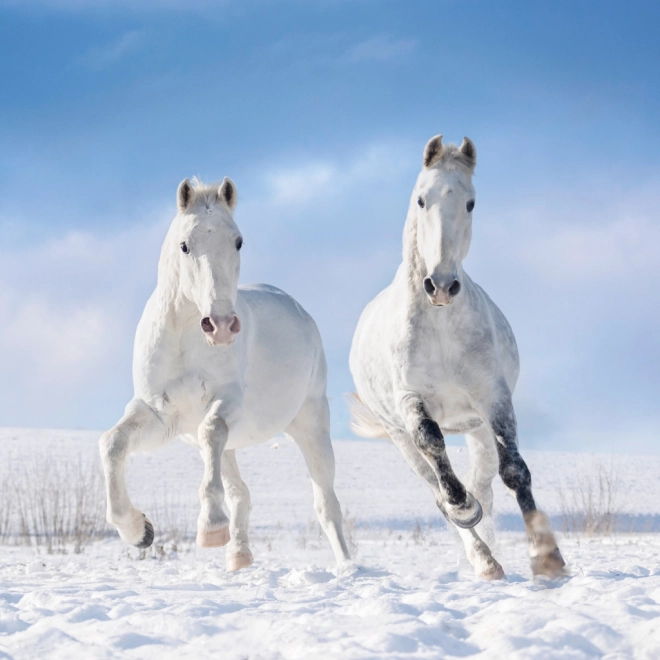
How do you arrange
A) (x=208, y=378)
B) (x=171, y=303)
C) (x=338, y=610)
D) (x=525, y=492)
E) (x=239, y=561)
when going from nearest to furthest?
(x=338, y=610) → (x=525, y=492) → (x=208, y=378) → (x=171, y=303) → (x=239, y=561)

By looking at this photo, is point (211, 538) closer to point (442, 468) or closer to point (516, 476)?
point (442, 468)

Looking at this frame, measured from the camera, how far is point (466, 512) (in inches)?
210

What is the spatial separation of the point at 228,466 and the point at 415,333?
116 inches

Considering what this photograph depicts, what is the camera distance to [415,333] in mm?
5738

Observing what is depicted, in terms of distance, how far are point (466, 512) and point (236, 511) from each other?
9.96ft

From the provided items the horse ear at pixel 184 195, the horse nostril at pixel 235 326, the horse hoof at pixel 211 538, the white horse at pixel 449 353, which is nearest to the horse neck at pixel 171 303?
the horse ear at pixel 184 195

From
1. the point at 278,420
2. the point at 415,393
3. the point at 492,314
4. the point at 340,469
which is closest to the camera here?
the point at 415,393

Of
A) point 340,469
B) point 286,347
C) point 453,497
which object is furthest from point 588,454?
point 453,497

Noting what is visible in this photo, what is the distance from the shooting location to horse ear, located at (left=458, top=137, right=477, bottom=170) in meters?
5.84

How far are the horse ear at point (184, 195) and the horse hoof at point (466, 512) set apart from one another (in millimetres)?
3087

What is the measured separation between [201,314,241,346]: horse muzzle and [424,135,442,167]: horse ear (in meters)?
1.73

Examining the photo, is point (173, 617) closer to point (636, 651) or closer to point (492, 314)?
point (636, 651)

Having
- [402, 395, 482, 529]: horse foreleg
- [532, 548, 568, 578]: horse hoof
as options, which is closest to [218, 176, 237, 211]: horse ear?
[402, 395, 482, 529]: horse foreleg

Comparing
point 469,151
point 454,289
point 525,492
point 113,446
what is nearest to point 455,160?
point 469,151
